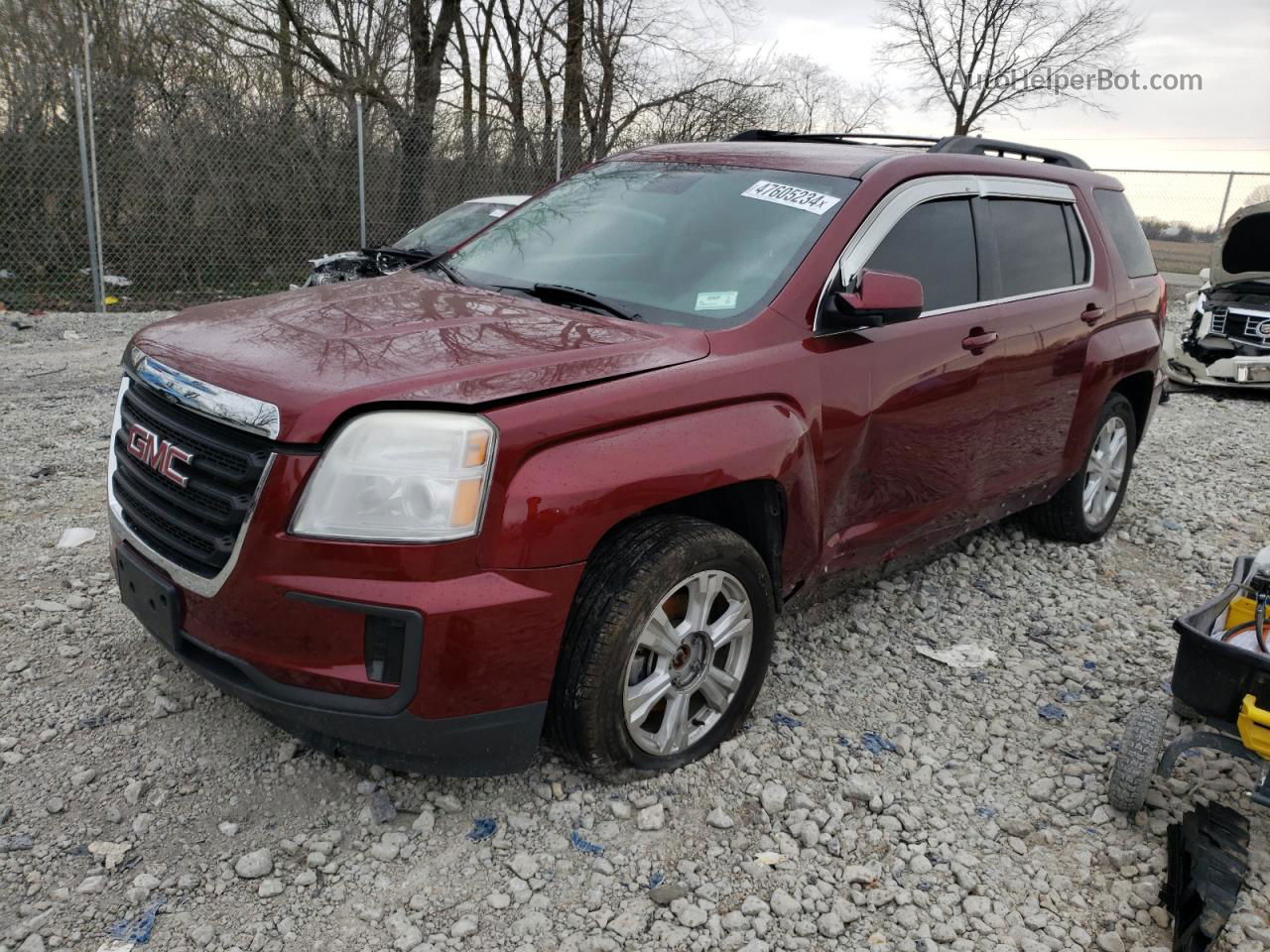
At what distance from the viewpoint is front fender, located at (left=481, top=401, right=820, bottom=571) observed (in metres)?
2.38

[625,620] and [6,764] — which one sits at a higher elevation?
[625,620]

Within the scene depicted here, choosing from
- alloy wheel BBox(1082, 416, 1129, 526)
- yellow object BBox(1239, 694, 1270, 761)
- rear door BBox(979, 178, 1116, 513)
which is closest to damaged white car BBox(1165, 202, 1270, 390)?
alloy wheel BBox(1082, 416, 1129, 526)

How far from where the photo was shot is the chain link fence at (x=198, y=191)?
1093 centimetres

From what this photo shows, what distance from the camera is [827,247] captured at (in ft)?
10.6

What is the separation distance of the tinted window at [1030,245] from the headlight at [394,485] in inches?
103

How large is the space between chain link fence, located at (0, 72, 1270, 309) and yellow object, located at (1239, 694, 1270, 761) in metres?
11.3

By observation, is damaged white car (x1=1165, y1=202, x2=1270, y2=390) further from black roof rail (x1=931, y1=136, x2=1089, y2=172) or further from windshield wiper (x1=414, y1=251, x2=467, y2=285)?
windshield wiper (x1=414, y1=251, x2=467, y2=285)

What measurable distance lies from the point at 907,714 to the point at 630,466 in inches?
62.9

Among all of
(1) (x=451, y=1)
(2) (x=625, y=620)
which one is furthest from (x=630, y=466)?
(1) (x=451, y=1)

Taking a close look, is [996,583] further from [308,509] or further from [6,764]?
[6,764]

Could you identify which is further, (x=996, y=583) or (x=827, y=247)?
(x=996, y=583)

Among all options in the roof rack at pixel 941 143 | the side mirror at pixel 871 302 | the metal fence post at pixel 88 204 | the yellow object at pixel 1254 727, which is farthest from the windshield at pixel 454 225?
the yellow object at pixel 1254 727

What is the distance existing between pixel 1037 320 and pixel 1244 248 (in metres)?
8.52

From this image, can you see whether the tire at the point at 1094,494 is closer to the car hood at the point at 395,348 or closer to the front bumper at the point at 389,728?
the car hood at the point at 395,348
